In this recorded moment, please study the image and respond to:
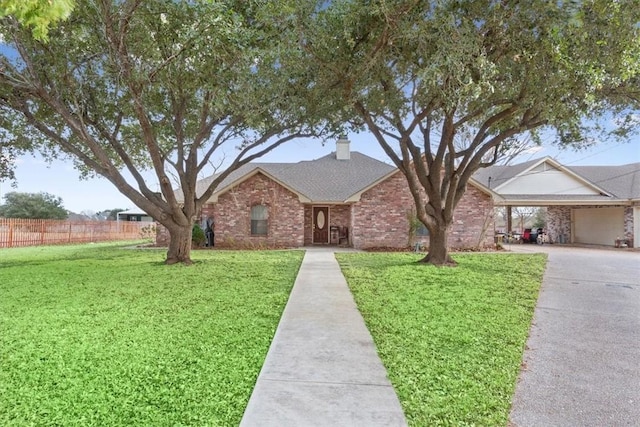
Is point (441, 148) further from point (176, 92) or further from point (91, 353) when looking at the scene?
point (91, 353)

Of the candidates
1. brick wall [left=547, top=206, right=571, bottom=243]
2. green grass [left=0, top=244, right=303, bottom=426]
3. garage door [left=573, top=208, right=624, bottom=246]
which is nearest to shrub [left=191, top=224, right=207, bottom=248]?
green grass [left=0, top=244, right=303, bottom=426]

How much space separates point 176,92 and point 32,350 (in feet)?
27.5

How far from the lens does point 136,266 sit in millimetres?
11953

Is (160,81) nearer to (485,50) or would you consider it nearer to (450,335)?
(485,50)

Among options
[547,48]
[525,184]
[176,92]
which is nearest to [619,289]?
[547,48]

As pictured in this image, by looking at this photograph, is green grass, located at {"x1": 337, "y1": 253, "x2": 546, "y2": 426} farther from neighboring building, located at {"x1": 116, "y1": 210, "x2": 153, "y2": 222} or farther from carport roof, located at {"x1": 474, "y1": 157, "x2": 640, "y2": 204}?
neighboring building, located at {"x1": 116, "y1": 210, "x2": 153, "y2": 222}

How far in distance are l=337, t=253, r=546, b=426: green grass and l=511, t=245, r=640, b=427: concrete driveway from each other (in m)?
0.18

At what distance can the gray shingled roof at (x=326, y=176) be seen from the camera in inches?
789

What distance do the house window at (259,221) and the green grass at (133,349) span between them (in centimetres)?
1078

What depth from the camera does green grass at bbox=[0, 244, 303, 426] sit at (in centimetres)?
303

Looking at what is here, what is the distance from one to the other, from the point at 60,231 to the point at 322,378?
82.7 feet

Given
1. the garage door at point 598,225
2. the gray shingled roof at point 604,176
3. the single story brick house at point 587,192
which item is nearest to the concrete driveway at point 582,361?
the single story brick house at point 587,192

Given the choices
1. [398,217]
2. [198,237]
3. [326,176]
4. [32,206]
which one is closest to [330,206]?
[326,176]

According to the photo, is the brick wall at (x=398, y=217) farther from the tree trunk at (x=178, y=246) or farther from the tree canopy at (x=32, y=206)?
the tree canopy at (x=32, y=206)
